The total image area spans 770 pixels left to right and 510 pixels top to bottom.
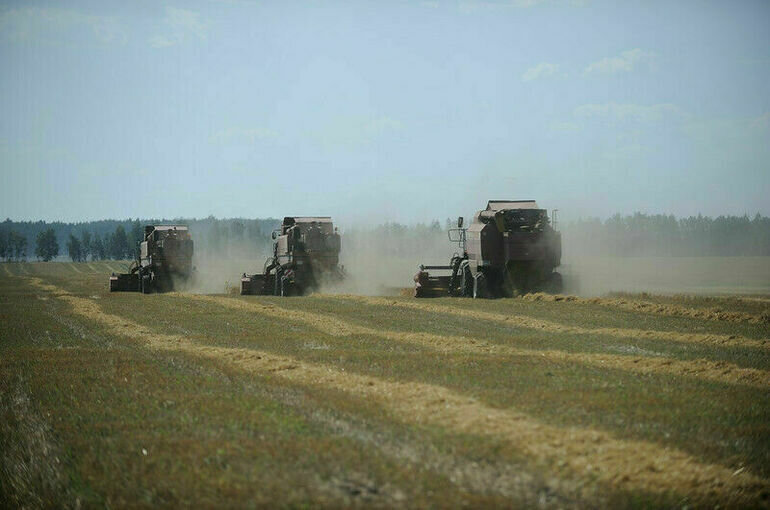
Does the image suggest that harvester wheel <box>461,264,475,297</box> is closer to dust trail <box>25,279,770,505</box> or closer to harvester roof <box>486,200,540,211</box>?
harvester roof <box>486,200,540,211</box>

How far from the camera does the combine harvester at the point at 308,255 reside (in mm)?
47281

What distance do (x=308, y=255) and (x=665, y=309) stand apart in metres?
21.9

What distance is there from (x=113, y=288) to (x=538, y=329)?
130 ft

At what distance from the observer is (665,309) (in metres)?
32.7

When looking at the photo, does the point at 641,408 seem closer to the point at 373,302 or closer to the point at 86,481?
the point at 86,481

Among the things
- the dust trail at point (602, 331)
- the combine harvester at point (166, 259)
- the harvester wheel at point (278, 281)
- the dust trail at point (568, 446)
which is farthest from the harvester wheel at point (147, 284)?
the dust trail at point (568, 446)

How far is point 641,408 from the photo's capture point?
13000 millimetres

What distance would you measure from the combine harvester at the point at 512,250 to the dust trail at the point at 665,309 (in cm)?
99

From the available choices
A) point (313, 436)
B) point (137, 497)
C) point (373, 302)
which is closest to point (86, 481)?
point (137, 497)

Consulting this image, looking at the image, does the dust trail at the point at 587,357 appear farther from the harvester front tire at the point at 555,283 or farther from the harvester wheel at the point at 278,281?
the harvester wheel at the point at 278,281

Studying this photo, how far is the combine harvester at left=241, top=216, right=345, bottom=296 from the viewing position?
47281 millimetres

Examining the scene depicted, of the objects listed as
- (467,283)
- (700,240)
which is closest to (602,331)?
→ (467,283)

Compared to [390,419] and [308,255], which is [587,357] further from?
[308,255]

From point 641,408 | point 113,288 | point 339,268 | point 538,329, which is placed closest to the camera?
point 641,408
